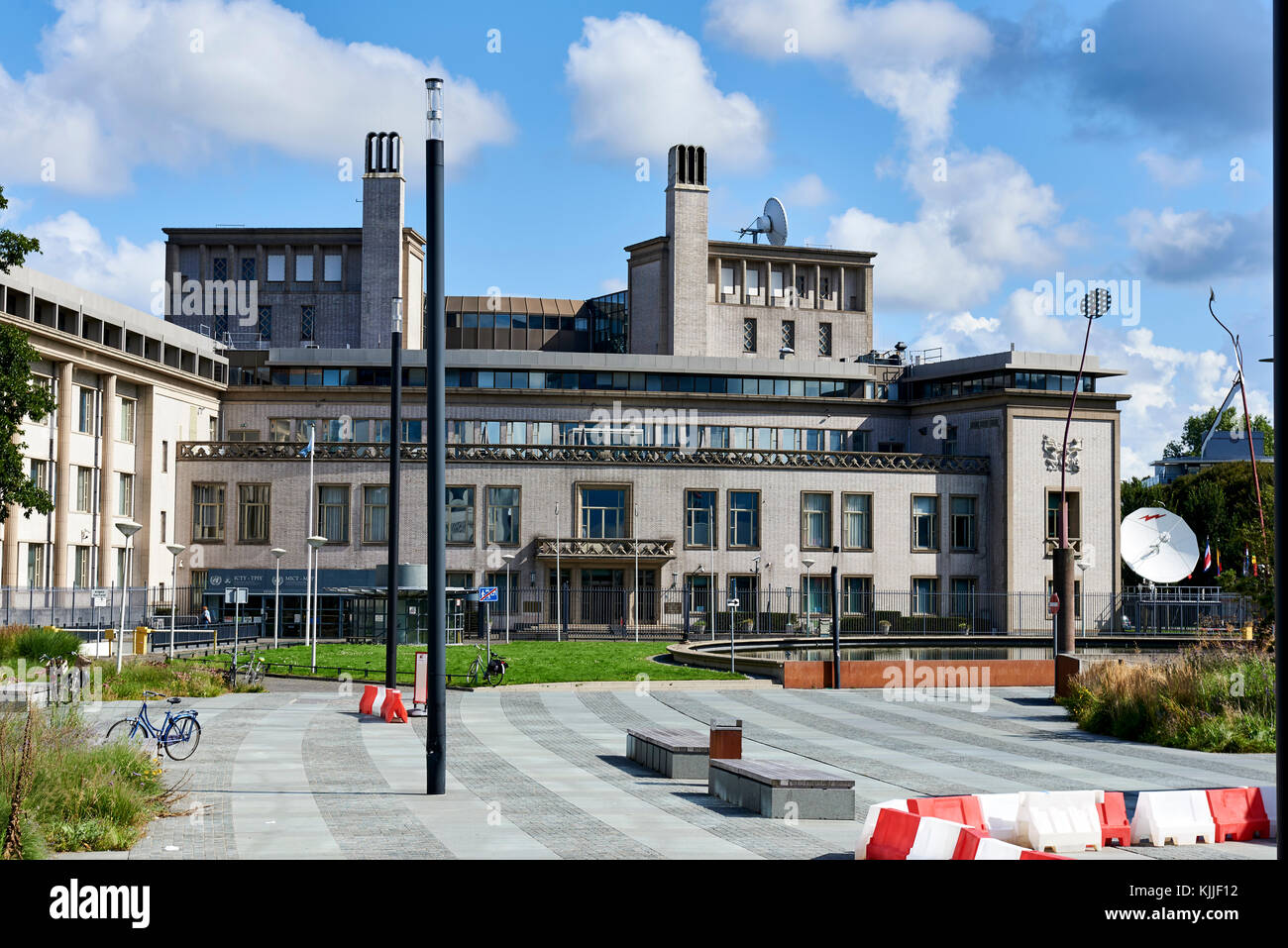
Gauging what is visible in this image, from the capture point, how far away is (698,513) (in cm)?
6750

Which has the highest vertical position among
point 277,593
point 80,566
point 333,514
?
point 333,514

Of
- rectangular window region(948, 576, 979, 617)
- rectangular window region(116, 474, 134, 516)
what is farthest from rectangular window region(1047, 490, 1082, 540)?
rectangular window region(116, 474, 134, 516)

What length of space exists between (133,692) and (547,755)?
13131mm

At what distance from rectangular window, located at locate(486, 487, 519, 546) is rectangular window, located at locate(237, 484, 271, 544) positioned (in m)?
11.0

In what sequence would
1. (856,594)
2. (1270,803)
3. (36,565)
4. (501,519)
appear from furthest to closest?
(856,594) → (501,519) → (36,565) → (1270,803)

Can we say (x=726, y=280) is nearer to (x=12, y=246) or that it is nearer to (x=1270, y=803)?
(x=12, y=246)

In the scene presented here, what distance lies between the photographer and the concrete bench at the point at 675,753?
19.7 metres

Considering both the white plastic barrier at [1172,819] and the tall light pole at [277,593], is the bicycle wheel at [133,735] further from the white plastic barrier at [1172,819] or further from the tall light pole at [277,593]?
the tall light pole at [277,593]

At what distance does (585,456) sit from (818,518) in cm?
1277

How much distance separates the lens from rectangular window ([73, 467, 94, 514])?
60188 millimetres

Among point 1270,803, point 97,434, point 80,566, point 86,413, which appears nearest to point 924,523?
point 97,434
